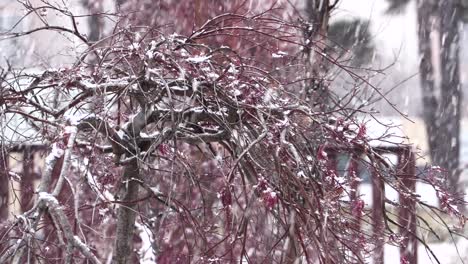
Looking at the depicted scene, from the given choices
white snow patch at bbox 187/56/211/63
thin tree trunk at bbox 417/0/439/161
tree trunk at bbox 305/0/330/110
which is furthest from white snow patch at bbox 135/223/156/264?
thin tree trunk at bbox 417/0/439/161

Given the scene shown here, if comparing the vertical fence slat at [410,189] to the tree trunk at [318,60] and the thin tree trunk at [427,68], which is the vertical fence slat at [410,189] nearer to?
the tree trunk at [318,60]

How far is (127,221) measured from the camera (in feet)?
11.6

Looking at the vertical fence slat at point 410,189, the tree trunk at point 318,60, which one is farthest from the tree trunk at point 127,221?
the tree trunk at point 318,60

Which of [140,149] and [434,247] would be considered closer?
[140,149]

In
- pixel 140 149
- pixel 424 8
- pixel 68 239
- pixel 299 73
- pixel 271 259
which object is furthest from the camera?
pixel 424 8

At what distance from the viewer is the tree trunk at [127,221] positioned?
137 inches

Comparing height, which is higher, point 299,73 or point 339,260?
point 299,73

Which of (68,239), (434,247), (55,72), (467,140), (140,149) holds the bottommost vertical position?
(68,239)

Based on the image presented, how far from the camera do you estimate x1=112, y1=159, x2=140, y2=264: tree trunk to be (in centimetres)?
347

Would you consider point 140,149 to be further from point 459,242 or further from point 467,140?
point 467,140

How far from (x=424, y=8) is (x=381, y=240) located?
9.50 metres

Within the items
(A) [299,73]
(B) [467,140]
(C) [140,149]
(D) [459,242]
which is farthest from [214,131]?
(B) [467,140]

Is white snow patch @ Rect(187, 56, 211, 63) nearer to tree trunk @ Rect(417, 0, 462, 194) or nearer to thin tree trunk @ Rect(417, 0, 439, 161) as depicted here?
tree trunk @ Rect(417, 0, 462, 194)

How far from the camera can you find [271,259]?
2945 mm
